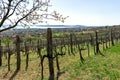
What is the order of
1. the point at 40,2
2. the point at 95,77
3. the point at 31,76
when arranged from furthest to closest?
the point at 31,76
the point at 95,77
the point at 40,2

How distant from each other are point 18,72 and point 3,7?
1446 centimetres

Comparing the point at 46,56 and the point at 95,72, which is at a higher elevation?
the point at 46,56

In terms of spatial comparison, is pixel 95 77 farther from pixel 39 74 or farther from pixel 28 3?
pixel 28 3

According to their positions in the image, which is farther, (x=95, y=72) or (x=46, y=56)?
(x=95, y=72)

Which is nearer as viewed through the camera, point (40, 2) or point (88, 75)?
point (40, 2)

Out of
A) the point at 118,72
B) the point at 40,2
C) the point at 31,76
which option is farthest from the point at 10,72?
the point at 40,2

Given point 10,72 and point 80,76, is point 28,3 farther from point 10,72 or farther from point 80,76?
point 10,72

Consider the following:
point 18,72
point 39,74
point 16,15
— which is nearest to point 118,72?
point 39,74

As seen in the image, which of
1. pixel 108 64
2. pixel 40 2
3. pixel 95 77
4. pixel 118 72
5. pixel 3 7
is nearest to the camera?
pixel 3 7

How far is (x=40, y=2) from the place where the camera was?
1298 cm

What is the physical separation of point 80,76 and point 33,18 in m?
9.17

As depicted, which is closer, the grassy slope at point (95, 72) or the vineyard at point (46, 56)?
Result: the grassy slope at point (95, 72)

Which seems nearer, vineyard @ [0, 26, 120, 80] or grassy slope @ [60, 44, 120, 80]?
grassy slope @ [60, 44, 120, 80]

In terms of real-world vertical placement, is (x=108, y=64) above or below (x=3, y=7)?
below
